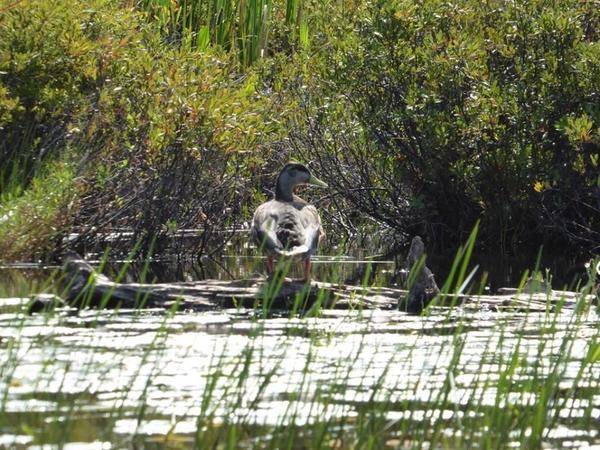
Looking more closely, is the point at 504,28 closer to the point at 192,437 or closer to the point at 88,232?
the point at 88,232

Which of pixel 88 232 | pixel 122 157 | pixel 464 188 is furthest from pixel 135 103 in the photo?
pixel 464 188

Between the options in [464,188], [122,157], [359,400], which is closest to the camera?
[359,400]

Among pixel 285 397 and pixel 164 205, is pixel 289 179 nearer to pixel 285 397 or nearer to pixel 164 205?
pixel 164 205

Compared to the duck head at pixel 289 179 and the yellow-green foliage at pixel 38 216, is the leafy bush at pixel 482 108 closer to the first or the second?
the duck head at pixel 289 179

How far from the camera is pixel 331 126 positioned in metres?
17.4

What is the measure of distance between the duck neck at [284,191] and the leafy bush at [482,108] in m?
2.48

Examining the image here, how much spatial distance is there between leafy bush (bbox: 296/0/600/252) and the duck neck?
248 cm

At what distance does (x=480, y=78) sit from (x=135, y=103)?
346 cm

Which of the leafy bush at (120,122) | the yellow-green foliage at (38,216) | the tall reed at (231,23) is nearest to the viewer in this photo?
the yellow-green foliage at (38,216)

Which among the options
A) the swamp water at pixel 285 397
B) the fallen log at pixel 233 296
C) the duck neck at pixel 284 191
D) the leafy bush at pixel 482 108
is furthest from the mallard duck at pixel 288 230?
the leafy bush at pixel 482 108

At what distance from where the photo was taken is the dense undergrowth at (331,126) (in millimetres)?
13820

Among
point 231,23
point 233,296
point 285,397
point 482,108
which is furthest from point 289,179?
point 285,397

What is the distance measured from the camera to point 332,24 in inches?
677

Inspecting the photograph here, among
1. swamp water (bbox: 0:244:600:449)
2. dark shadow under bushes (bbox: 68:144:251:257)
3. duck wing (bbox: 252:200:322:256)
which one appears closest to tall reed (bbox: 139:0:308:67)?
dark shadow under bushes (bbox: 68:144:251:257)
